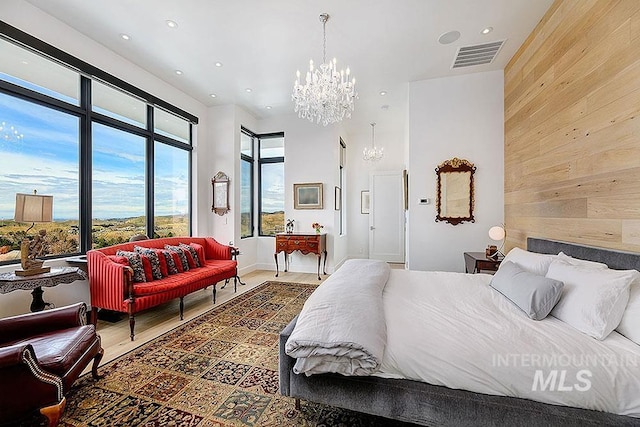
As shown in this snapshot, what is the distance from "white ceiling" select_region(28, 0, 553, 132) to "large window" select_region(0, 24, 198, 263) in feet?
1.80

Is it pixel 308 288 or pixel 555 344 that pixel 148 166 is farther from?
pixel 555 344

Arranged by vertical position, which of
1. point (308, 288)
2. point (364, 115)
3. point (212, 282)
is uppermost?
point (364, 115)

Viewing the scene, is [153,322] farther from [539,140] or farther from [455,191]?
[539,140]

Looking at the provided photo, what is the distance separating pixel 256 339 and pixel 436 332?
1848mm

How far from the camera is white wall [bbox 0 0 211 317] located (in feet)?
8.53

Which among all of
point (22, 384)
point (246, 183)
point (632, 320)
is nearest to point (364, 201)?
point (246, 183)

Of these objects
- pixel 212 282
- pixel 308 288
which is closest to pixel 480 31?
pixel 308 288

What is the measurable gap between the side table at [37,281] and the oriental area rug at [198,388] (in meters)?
0.96

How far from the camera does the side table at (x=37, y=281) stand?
2.22 meters

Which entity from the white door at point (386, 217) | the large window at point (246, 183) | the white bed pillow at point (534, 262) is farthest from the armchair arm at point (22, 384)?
the white door at point (386, 217)

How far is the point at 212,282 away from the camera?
11.9 feet

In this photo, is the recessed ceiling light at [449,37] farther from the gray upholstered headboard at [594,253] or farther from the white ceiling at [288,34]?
the gray upholstered headboard at [594,253]

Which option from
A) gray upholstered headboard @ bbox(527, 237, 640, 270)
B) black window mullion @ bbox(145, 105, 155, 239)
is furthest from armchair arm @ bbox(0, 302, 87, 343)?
gray upholstered headboard @ bbox(527, 237, 640, 270)

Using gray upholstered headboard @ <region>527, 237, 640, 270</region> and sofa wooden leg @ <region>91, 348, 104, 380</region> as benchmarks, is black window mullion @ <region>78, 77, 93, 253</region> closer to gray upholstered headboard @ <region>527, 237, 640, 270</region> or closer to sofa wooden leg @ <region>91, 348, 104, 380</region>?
sofa wooden leg @ <region>91, 348, 104, 380</region>
